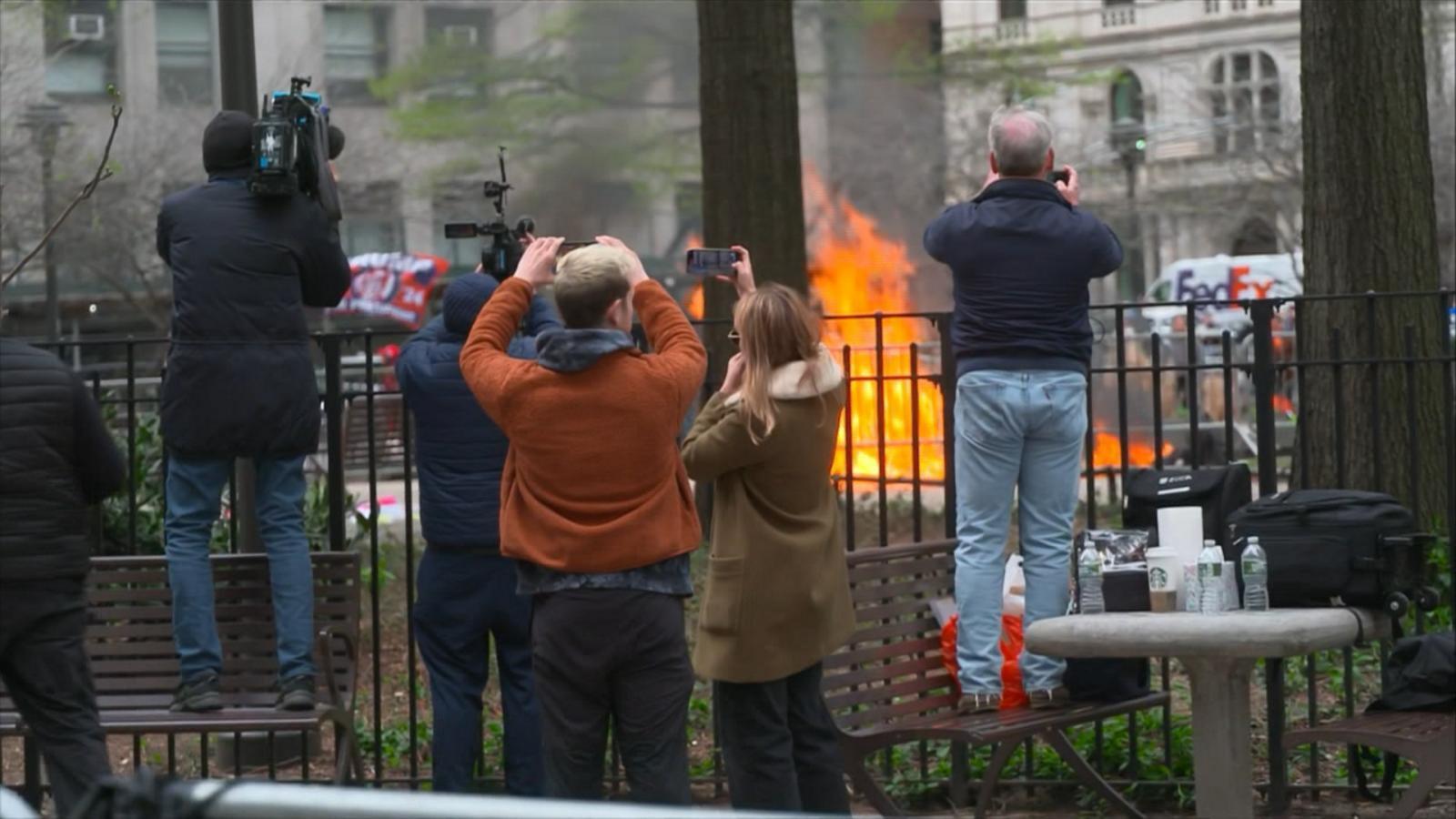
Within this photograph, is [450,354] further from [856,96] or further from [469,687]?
[856,96]

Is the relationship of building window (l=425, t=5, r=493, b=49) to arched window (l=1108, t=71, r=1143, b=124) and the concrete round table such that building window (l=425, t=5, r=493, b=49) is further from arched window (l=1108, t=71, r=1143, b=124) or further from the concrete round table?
the concrete round table

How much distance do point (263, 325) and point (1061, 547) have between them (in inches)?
106

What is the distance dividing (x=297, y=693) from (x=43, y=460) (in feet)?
4.84

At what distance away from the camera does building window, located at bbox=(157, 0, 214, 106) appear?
27672 mm

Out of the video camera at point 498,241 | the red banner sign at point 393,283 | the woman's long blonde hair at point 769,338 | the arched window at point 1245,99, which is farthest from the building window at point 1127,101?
the woman's long blonde hair at point 769,338

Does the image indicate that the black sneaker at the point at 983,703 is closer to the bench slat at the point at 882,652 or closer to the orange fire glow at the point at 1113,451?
the bench slat at the point at 882,652

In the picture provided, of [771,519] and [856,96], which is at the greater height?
[856,96]

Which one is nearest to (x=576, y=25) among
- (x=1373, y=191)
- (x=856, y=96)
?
(x=856, y=96)

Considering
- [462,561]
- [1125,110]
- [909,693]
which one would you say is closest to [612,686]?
[462,561]

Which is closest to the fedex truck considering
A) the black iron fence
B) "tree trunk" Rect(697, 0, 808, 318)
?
the black iron fence

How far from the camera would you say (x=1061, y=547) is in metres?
6.66

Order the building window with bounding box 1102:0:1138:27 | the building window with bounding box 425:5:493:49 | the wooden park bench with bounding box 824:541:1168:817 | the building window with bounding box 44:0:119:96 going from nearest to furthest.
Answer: the wooden park bench with bounding box 824:541:1168:817, the building window with bounding box 425:5:493:49, the building window with bounding box 44:0:119:96, the building window with bounding box 1102:0:1138:27

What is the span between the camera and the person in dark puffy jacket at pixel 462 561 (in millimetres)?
6387

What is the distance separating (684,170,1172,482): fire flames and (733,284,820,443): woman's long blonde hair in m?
3.49
